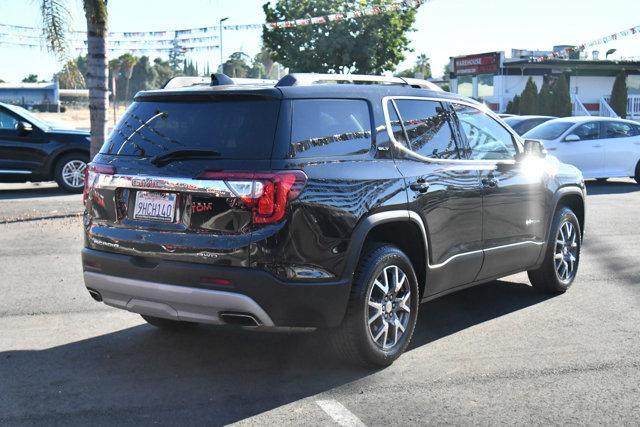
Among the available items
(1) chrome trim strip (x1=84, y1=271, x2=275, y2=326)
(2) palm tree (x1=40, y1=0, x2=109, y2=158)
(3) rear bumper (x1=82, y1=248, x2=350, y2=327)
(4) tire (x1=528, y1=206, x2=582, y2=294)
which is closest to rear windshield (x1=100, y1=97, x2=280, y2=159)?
(3) rear bumper (x1=82, y1=248, x2=350, y2=327)

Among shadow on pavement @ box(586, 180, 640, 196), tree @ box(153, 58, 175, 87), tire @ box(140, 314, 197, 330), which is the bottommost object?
tire @ box(140, 314, 197, 330)

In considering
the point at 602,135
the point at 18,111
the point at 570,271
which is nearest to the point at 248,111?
the point at 570,271

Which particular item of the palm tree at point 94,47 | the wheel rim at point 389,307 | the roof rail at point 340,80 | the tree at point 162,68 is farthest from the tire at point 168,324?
the tree at point 162,68

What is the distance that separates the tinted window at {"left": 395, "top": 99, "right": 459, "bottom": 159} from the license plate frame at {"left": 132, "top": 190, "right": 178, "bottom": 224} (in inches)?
67.5

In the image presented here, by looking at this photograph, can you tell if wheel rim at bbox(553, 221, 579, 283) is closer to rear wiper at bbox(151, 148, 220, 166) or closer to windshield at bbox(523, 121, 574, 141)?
rear wiper at bbox(151, 148, 220, 166)

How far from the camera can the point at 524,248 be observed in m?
6.68

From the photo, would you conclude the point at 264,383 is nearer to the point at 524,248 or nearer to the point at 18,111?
the point at 524,248

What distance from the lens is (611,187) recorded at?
57.9 feet

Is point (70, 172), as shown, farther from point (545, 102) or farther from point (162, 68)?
point (162, 68)

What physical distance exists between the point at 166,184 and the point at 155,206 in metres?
0.18

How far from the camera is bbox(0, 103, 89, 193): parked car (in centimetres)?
1470

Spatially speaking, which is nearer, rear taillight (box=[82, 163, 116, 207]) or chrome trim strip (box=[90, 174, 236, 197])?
chrome trim strip (box=[90, 174, 236, 197])

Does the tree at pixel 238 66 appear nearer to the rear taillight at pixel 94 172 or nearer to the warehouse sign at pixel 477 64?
the warehouse sign at pixel 477 64

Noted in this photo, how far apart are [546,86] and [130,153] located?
139 feet
